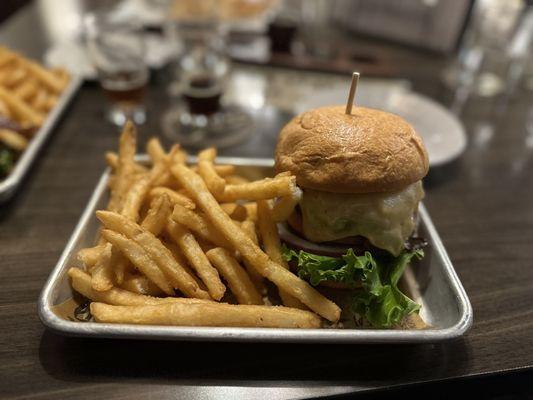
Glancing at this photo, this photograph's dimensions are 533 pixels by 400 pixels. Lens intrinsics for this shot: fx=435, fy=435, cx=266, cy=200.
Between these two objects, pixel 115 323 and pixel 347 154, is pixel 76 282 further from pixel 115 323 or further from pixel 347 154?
pixel 347 154

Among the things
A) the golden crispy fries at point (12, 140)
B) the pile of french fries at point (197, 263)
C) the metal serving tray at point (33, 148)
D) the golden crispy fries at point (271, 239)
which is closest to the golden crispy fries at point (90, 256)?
the pile of french fries at point (197, 263)

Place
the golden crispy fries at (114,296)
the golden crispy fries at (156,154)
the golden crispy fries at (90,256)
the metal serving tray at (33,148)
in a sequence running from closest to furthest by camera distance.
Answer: the golden crispy fries at (114,296)
the golden crispy fries at (90,256)
the golden crispy fries at (156,154)
the metal serving tray at (33,148)

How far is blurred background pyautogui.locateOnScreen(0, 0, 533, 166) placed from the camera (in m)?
3.21

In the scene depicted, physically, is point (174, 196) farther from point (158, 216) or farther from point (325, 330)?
point (325, 330)

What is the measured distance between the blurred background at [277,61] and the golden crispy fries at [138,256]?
1543 millimetres

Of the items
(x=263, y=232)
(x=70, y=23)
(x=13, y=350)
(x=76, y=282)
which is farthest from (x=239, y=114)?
(x=70, y=23)

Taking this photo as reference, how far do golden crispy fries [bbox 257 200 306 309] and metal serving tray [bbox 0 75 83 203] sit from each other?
53.5 inches

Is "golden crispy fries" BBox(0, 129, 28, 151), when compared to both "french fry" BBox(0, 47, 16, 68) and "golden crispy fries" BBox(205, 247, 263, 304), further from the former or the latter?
"golden crispy fries" BBox(205, 247, 263, 304)

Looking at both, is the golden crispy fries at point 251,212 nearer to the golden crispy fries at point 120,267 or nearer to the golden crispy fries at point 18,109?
the golden crispy fries at point 120,267

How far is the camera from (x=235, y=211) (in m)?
1.90

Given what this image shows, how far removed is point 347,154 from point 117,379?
3.64ft

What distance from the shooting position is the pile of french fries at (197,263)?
1476 mm

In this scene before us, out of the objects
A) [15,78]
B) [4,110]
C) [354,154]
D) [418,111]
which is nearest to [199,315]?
[354,154]

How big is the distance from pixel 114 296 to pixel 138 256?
6.4 inches
